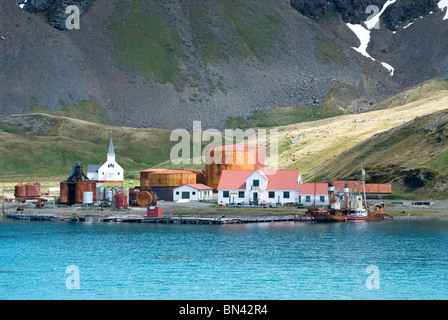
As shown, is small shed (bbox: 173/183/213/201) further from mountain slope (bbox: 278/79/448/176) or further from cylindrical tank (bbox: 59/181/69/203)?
mountain slope (bbox: 278/79/448/176)

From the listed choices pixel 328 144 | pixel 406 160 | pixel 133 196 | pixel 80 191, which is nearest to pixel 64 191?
pixel 80 191

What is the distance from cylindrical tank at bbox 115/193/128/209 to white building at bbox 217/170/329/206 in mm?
15074

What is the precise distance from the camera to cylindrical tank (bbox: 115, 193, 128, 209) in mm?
121375

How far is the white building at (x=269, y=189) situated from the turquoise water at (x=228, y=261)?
16978 mm

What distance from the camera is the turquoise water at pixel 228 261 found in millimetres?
57844

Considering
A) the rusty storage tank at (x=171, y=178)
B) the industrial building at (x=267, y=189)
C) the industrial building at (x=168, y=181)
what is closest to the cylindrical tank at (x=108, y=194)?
the industrial building at (x=168, y=181)

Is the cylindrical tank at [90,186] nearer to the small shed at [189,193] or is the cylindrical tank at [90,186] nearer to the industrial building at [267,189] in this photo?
the small shed at [189,193]

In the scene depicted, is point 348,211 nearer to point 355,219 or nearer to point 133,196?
point 355,219

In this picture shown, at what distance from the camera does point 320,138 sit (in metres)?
189

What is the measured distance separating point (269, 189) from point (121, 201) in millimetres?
23530

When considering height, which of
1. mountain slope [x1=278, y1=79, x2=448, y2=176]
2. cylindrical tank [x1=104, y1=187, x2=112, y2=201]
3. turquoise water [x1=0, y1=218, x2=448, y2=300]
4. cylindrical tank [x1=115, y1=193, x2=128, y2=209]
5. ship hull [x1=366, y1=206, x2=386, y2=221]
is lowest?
turquoise water [x1=0, y1=218, x2=448, y2=300]

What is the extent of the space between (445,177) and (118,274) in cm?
6696

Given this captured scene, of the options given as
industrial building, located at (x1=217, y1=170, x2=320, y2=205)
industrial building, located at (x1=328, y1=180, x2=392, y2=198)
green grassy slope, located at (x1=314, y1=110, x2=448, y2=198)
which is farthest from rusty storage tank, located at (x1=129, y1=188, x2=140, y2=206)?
green grassy slope, located at (x1=314, y1=110, x2=448, y2=198)

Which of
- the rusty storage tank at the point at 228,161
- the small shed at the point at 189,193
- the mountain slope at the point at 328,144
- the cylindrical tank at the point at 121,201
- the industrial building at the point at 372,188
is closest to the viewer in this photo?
the industrial building at the point at 372,188
